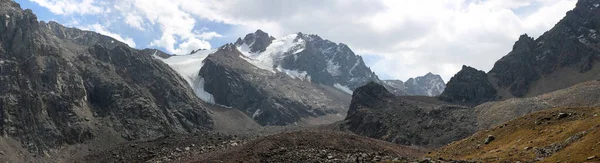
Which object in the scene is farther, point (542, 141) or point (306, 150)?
point (306, 150)

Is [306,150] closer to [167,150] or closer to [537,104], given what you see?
[167,150]

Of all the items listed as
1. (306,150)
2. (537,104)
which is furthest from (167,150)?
(537,104)

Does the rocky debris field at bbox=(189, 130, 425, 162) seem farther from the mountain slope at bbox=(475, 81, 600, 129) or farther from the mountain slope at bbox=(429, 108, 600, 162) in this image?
the mountain slope at bbox=(475, 81, 600, 129)

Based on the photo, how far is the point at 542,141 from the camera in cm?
5903

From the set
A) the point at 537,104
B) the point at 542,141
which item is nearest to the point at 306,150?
the point at 542,141

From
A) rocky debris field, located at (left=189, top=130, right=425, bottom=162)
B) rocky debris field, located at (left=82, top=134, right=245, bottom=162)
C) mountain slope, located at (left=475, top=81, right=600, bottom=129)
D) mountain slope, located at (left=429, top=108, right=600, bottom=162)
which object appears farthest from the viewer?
mountain slope, located at (left=475, top=81, right=600, bottom=129)

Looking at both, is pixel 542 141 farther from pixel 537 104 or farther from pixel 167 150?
pixel 537 104

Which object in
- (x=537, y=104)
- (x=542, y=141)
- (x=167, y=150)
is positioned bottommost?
(x=542, y=141)

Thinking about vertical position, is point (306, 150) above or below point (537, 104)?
below

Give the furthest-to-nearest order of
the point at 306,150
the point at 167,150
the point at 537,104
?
1. the point at 537,104
2. the point at 167,150
3. the point at 306,150

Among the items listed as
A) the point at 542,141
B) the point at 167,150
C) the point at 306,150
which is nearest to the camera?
the point at 542,141

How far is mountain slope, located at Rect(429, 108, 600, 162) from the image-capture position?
4868 centimetres

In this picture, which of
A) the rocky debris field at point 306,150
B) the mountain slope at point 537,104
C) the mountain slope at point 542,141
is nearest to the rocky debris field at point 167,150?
the rocky debris field at point 306,150

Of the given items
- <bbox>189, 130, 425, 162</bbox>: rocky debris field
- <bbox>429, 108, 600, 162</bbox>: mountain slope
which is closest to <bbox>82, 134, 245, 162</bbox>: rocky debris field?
<bbox>189, 130, 425, 162</bbox>: rocky debris field
